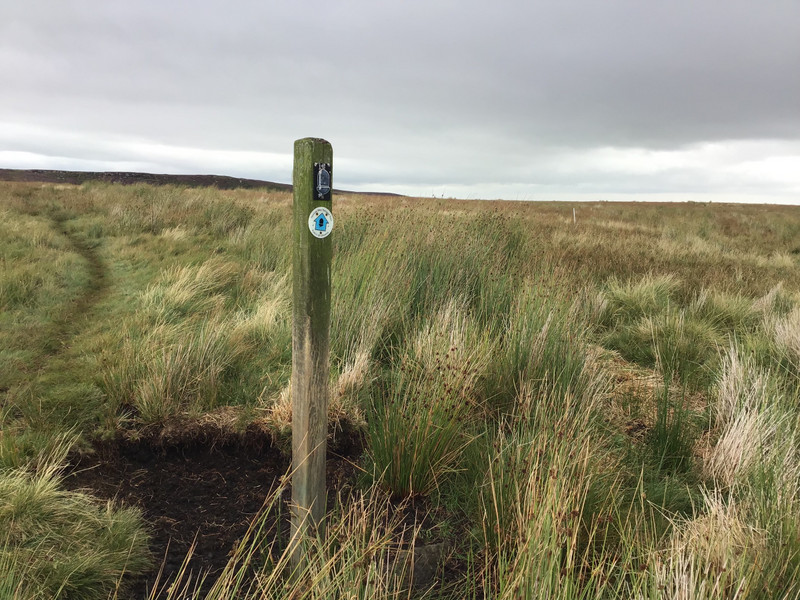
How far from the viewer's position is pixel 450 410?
310 cm

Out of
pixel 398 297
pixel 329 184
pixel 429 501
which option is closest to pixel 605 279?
pixel 398 297

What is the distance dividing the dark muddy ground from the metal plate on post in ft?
4.71

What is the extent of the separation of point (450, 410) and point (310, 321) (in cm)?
119

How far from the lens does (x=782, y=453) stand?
2998mm

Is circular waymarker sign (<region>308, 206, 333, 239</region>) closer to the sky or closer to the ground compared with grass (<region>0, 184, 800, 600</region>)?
closer to the sky

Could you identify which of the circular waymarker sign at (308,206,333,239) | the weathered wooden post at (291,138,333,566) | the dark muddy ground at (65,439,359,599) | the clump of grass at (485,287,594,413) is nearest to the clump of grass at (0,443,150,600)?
the dark muddy ground at (65,439,359,599)

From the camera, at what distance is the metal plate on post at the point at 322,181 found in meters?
2.20

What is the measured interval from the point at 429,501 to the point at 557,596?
4.40ft

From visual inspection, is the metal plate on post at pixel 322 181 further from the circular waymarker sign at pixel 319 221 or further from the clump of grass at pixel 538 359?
the clump of grass at pixel 538 359

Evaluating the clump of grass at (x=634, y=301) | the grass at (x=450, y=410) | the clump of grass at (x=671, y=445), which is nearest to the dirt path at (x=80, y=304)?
the grass at (x=450, y=410)

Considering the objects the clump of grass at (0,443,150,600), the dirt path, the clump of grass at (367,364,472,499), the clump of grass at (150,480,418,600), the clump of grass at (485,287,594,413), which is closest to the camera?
the clump of grass at (150,480,418,600)

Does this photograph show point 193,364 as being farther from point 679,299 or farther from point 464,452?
point 679,299

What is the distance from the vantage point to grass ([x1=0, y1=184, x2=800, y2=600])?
1995 millimetres

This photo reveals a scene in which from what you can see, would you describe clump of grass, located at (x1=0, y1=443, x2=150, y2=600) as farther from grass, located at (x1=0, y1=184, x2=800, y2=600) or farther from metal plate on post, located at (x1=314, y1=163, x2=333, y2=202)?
metal plate on post, located at (x1=314, y1=163, x2=333, y2=202)
